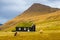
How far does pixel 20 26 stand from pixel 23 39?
48.0 m

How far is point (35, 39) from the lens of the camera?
227 ft

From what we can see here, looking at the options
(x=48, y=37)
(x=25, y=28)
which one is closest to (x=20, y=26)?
(x=25, y=28)

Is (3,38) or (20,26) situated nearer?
(3,38)

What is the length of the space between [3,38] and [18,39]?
4977 mm

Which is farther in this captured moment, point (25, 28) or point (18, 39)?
point (25, 28)

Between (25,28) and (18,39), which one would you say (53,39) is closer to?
(18,39)

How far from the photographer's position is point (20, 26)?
116 meters

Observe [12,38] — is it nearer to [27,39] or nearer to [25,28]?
[27,39]

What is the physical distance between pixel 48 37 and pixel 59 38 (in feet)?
12.1

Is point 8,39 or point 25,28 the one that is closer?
point 8,39

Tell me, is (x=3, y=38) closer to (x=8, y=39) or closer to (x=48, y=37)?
(x=8, y=39)

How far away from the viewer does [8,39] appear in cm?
6900

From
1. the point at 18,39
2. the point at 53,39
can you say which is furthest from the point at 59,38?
the point at 18,39

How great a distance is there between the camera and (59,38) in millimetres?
70750
